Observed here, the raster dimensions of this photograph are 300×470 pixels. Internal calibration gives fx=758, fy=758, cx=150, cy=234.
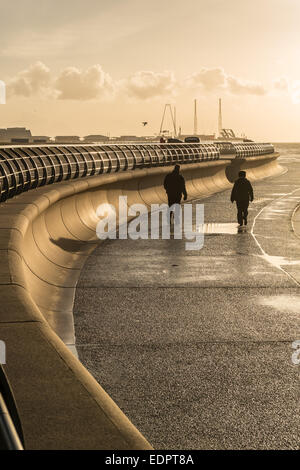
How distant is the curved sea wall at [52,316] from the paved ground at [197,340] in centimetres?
49

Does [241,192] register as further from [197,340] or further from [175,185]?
[197,340]

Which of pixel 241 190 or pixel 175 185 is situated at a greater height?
pixel 175 185

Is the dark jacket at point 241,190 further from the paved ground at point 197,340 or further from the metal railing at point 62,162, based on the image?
the metal railing at point 62,162

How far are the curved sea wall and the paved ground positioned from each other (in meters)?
0.49

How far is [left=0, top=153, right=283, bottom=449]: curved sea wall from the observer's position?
4492 mm

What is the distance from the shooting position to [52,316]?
10.2 meters

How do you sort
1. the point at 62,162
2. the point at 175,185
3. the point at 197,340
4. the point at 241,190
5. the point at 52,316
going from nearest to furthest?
the point at 197,340
the point at 52,316
the point at 241,190
the point at 175,185
the point at 62,162

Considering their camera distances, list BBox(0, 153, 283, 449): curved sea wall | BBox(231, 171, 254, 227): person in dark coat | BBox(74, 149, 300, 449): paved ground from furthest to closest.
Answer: BBox(231, 171, 254, 227): person in dark coat
BBox(74, 149, 300, 449): paved ground
BBox(0, 153, 283, 449): curved sea wall

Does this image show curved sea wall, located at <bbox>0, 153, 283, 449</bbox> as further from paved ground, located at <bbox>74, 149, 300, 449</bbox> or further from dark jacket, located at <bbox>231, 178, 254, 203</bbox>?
dark jacket, located at <bbox>231, 178, 254, 203</bbox>

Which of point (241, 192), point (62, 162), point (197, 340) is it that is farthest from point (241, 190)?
point (197, 340)

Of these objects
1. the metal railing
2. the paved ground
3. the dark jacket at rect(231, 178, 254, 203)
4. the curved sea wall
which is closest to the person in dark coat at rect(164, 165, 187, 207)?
the dark jacket at rect(231, 178, 254, 203)

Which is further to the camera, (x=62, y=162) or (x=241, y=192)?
(x=62, y=162)

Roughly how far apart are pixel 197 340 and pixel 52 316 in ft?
7.46
